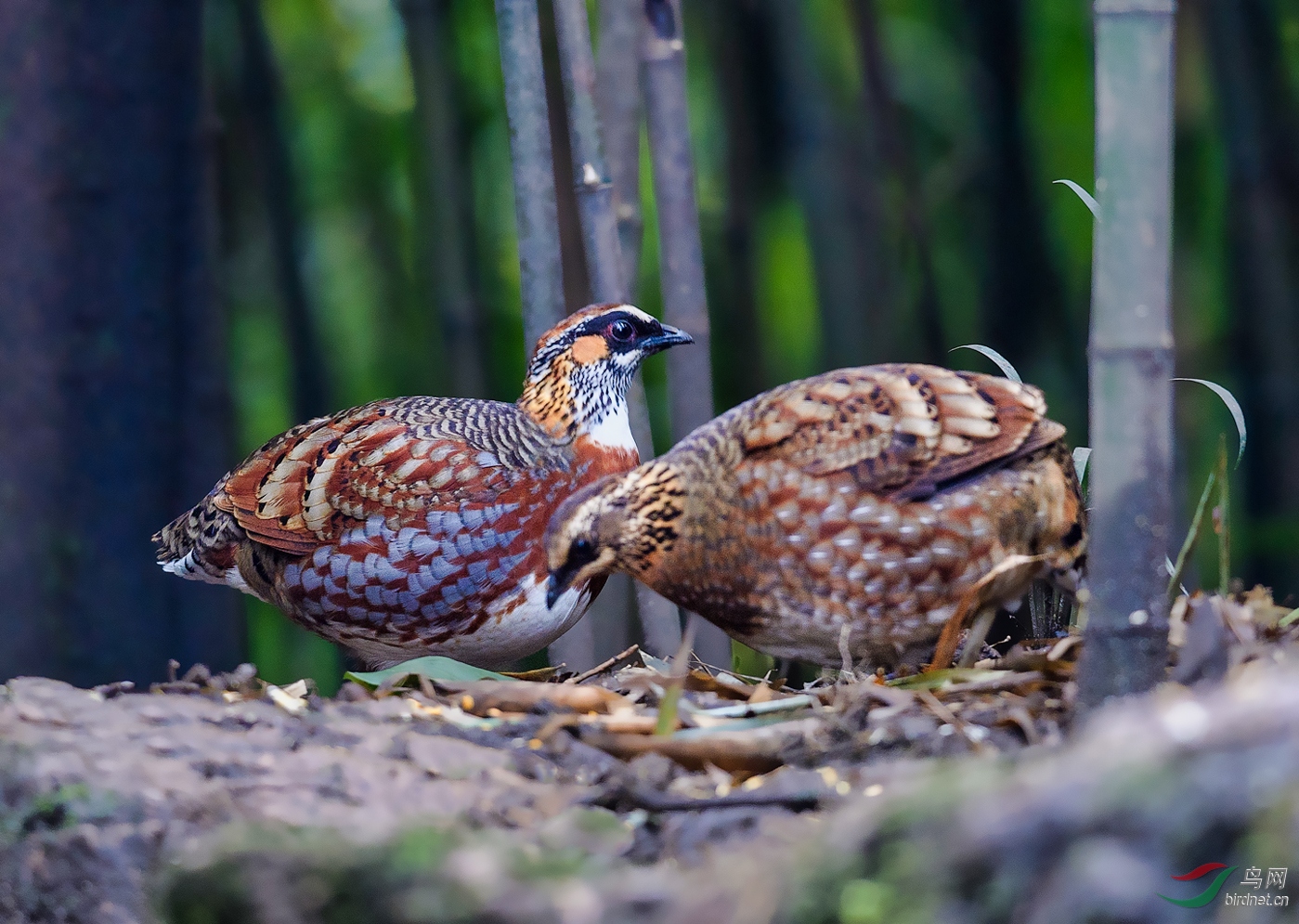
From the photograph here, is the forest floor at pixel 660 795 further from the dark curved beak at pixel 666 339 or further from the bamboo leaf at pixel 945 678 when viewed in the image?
the dark curved beak at pixel 666 339

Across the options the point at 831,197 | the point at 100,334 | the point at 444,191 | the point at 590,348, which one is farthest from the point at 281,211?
the point at 590,348

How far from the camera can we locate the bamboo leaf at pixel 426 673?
88.4 inches

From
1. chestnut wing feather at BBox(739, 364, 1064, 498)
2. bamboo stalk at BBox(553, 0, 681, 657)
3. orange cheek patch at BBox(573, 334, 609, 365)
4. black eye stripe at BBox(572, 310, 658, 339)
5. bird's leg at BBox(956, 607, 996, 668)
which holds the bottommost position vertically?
bird's leg at BBox(956, 607, 996, 668)

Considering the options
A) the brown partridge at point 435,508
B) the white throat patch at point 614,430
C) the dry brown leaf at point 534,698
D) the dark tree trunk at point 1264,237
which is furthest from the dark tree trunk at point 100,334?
the dark tree trunk at point 1264,237

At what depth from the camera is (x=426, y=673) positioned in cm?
230

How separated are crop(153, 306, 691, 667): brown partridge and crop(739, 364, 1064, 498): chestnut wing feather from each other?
563mm

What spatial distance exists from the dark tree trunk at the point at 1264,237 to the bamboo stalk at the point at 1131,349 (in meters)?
3.44

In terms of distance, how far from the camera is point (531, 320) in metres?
2.92

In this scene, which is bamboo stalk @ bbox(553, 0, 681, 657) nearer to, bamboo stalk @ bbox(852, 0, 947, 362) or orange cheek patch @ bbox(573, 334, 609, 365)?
orange cheek patch @ bbox(573, 334, 609, 365)

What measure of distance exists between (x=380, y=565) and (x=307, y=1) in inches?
150

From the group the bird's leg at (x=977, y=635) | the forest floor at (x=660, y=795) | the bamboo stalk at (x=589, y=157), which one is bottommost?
the bird's leg at (x=977, y=635)

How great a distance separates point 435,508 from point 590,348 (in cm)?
53

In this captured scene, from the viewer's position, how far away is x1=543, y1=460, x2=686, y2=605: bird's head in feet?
7.83

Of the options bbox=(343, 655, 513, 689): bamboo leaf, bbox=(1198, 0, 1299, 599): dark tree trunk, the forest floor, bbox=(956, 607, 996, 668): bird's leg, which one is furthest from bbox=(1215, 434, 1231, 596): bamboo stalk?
bbox=(1198, 0, 1299, 599): dark tree trunk
